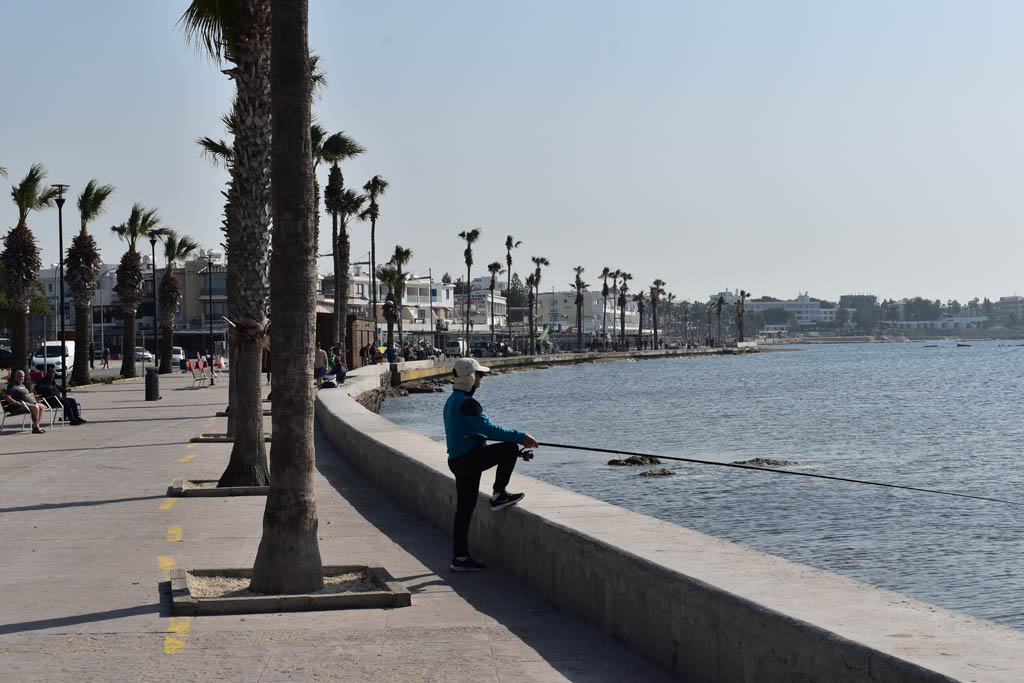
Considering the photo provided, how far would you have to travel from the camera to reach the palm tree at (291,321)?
8328mm

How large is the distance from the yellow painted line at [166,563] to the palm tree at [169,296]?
53373mm

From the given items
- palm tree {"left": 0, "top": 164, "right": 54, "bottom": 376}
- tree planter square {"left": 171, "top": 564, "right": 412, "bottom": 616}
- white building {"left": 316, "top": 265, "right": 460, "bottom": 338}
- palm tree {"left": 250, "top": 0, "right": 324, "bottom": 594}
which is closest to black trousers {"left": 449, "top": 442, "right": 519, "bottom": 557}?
tree planter square {"left": 171, "top": 564, "right": 412, "bottom": 616}

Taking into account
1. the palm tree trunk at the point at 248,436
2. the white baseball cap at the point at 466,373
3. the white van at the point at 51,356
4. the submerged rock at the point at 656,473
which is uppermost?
the white baseball cap at the point at 466,373

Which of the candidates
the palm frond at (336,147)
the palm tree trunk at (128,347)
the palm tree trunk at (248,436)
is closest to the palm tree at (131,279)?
the palm tree trunk at (128,347)

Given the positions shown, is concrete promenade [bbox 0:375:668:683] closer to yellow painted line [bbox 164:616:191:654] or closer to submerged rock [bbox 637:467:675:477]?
yellow painted line [bbox 164:616:191:654]

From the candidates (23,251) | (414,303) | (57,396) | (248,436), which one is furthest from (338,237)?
(414,303)

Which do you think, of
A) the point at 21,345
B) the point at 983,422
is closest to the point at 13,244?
the point at 21,345

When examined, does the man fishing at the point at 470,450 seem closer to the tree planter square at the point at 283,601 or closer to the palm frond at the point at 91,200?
the tree planter square at the point at 283,601

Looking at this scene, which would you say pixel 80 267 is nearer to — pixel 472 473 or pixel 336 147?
pixel 336 147

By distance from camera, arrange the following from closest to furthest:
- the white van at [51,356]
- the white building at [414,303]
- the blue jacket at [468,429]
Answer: the blue jacket at [468,429] → the white van at [51,356] → the white building at [414,303]

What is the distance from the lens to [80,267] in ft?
169

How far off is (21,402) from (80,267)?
94.4 ft

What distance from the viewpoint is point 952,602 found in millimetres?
13711

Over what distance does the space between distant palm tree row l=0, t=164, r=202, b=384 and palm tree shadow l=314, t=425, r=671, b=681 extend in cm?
3054
